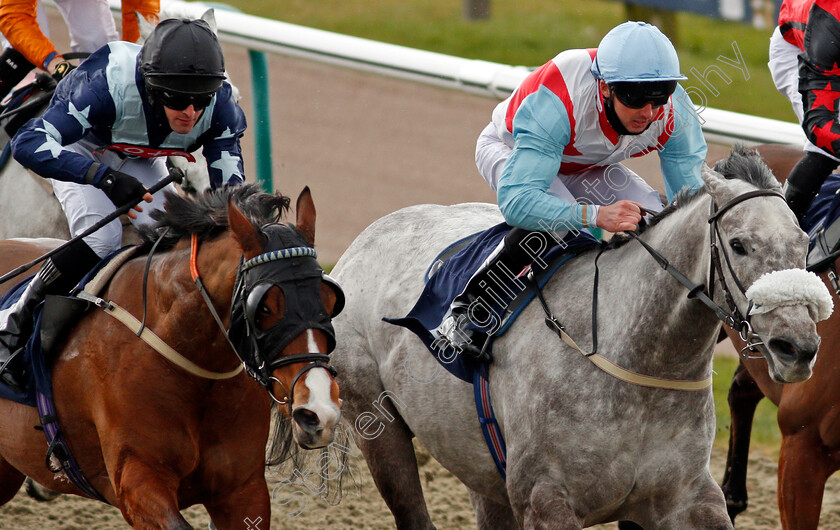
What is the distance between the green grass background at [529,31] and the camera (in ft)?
44.4

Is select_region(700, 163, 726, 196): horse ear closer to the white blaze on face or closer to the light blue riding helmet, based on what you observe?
the light blue riding helmet

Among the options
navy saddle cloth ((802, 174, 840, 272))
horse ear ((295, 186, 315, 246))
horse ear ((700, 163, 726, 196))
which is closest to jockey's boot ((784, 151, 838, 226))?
navy saddle cloth ((802, 174, 840, 272))

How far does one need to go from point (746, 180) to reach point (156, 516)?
2.04 meters

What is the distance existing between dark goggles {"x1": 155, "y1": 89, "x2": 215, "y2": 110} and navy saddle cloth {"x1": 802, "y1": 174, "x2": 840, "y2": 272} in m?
2.43

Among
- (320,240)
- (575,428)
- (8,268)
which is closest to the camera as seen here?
(575,428)

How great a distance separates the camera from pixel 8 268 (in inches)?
188

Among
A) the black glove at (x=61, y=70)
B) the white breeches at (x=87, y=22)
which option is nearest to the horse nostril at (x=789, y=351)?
the black glove at (x=61, y=70)

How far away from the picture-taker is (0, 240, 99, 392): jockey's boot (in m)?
4.16

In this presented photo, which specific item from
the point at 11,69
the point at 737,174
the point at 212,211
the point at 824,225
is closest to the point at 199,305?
the point at 212,211

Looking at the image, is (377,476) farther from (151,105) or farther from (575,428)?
(151,105)

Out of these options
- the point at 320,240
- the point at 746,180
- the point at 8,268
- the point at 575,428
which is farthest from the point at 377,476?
the point at 320,240

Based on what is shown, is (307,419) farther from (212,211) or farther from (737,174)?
(737,174)

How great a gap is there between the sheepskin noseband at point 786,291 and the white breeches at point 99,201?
2.14 m

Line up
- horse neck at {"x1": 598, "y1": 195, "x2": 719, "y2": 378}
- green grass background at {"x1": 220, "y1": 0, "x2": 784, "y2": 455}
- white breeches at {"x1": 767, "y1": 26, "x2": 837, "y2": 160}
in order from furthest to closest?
green grass background at {"x1": 220, "y1": 0, "x2": 784, "y2": 455}
white breeches at {"x1": 767, "y1": 26, "x2": 837, "y2": 160}
horse neck at {"x1": 598, "y1": 195, "x2": 719, "y2": 378}
